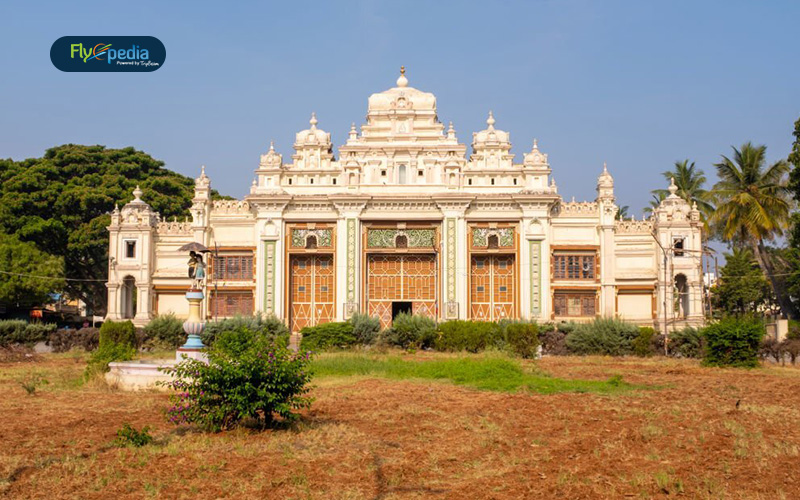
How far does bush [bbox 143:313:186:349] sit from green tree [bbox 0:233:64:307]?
12292 mm

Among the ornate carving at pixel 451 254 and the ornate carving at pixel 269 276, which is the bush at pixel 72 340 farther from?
the ornate carving at pixel 451 254

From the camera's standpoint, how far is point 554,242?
39.5m

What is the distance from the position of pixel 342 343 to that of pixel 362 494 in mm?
22897

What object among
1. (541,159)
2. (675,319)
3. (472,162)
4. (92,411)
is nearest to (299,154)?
(472,162)

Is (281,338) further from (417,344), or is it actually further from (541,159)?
(541,159)

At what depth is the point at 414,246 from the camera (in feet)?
131

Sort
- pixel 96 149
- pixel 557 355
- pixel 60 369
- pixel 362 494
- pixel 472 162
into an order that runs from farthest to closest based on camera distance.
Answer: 1. pixel 96 149
2. pixel 472 162
3. pixel 557 355
4. pixel 60 369
5. pixel 362 494

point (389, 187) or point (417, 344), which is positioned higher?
point (389, 187)

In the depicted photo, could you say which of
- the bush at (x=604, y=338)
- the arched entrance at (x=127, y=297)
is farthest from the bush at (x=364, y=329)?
the arched entrance at (x=127, y=297)

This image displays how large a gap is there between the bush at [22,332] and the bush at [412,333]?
1455 cm

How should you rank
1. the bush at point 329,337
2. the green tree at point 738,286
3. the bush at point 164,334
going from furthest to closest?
1. the green tree at point 738,286
2. the bush at point 164,334
3. the bush at point 329,337

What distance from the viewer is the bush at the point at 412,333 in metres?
Result: 33.2

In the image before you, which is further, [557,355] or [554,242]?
[554,242]

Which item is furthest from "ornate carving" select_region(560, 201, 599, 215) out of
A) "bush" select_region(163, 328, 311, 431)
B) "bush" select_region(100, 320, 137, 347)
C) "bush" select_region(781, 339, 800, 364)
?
"bush" select_region(163, 328, 311, 431)
